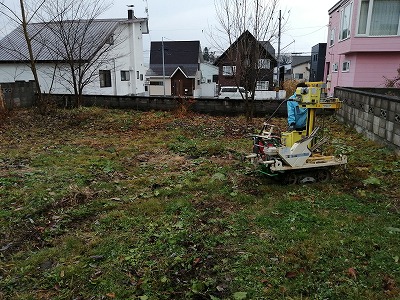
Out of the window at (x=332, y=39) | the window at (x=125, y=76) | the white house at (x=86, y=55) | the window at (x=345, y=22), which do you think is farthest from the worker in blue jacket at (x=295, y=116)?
the window at (x=125, y=76)

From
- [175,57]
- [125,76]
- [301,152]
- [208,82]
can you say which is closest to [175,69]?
[175,57]

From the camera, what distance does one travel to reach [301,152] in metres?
5.12

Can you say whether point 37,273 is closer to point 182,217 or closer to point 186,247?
point 186,247

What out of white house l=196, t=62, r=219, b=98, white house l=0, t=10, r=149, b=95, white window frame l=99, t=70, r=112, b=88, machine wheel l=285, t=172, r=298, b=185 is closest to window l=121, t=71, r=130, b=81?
white house l=0, t=10, r=149, b=95

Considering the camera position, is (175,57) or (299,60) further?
(299,60)

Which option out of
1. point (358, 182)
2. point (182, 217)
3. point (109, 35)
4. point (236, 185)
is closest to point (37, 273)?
point (182, 217)

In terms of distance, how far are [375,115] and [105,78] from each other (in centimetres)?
1817

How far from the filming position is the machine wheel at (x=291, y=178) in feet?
17.7

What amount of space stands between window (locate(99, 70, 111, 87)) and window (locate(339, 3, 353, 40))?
49.1ft

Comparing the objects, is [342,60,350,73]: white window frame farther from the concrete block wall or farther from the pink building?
the concrete block wall

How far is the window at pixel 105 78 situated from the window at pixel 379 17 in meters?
15.5

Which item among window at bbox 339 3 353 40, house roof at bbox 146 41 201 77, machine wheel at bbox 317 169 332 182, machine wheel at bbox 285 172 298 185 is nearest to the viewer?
machine wheel at bbox 285 172 298 185

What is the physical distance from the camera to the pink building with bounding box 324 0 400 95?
15250mm

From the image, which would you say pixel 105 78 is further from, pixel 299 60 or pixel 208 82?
pixel 299 60
